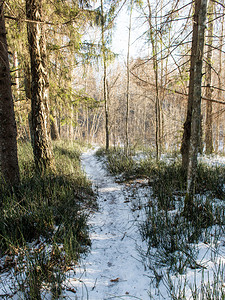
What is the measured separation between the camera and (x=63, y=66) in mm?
5965

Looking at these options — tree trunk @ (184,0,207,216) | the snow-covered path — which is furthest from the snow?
tree trunk @ (184,0,207,216)

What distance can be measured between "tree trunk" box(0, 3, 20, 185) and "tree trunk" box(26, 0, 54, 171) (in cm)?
75

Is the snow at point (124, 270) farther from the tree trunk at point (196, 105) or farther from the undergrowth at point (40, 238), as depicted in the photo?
the tree trunk at point (196, 105)

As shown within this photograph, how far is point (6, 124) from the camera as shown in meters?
3.12

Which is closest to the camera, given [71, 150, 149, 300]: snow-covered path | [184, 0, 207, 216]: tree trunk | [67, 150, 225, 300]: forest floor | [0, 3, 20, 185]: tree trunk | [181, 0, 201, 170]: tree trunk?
[67, 150, 225, 300]: forest floor

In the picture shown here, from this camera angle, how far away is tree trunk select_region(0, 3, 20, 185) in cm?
306

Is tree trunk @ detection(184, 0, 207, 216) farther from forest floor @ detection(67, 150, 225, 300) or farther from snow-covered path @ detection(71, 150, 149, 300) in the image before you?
snow-covered path @ detection(71, 150, 149, 300)

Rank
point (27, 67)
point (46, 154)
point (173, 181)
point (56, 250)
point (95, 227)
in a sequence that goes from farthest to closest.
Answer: point (27, 67), point (46, 154), point (173, 181), point (95, 227), point (56, 250)

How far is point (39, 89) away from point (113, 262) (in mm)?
3773

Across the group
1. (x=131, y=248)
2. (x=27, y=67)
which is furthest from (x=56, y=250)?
(x=27, y=67)

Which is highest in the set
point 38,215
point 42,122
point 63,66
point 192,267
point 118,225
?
point 63,66

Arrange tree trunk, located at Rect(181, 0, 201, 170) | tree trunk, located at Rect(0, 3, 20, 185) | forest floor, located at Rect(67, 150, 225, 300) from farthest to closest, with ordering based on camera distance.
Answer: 1. tree trunk, located at Rect(181, 0, 201, 170)
2. tree trunk, located at Rect(0, 3, 20, 185)
3. forest floor, located at Rect(67, 150, 225, 300)

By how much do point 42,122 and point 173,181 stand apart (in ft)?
11.1

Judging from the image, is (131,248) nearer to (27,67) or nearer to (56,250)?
(56,250)
